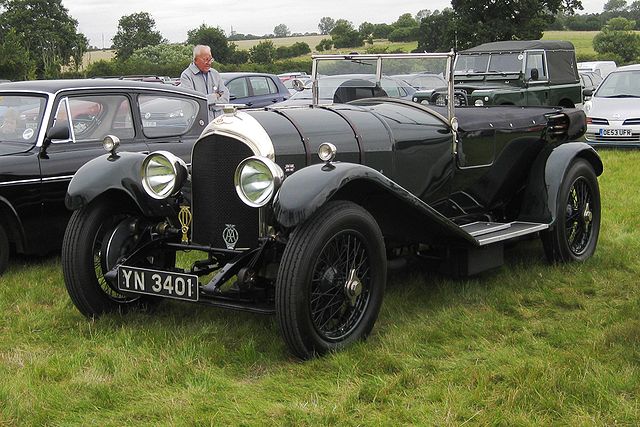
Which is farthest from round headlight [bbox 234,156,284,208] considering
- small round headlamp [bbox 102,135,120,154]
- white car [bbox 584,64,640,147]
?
white car [bbox 584,64,640,147]

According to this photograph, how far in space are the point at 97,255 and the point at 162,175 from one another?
673mm

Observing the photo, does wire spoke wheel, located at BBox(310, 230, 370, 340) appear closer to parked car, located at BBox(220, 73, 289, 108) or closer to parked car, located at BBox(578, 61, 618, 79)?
parked car, located at BBox(220, 73, 289, 108)

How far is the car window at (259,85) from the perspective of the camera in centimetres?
1636

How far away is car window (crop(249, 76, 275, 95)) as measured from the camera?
16.4 meters

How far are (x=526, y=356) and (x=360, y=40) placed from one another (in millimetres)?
5624

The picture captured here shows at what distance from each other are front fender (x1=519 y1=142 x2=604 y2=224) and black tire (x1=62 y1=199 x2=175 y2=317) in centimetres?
280

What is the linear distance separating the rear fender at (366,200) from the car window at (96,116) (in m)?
2.95

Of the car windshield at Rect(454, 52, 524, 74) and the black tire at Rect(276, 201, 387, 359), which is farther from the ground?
the car windshield at Rect(454, 52, 524, 74)

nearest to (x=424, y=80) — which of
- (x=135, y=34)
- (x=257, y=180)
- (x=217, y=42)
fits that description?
(x=257, y=180)

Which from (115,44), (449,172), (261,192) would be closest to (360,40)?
(449,172)

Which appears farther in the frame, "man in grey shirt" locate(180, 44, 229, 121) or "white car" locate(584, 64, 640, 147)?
"white car" locate(584, 64, 640, 147)

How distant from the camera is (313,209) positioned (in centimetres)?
388

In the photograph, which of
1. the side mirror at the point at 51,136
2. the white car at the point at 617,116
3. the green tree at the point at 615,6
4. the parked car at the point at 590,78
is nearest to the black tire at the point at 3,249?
the side mirror at the point at 51,136

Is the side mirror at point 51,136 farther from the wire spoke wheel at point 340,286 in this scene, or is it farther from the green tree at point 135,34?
the green tree at point 135,34
